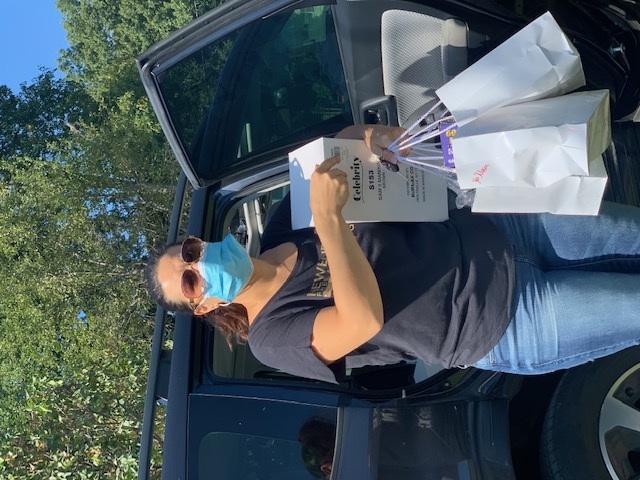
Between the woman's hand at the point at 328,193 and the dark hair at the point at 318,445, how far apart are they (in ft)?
3.14

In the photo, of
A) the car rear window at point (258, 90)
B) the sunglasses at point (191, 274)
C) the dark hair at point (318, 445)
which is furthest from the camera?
the car rear window at point (258, 90)

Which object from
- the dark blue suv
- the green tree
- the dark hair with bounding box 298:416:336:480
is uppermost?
the green tree

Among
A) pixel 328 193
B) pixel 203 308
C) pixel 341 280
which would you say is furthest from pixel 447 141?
pixel 203 308

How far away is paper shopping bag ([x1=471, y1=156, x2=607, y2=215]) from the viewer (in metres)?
1.53

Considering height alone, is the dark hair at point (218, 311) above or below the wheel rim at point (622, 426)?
above

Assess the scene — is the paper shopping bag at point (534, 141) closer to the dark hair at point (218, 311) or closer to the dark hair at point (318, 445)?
the dark hair at point (218, 311)

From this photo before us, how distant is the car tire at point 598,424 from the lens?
2.34 m

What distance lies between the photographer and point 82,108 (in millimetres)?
21594

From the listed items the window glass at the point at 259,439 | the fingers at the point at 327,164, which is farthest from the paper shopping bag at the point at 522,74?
the window glass at the point at 259,439

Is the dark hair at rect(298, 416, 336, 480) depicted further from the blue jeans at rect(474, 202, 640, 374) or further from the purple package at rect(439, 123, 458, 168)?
the purple package at rect(439, 123, 458, 168)

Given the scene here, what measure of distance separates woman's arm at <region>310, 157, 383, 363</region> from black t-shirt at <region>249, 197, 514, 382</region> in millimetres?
90

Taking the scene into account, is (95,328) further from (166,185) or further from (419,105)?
(419,105)

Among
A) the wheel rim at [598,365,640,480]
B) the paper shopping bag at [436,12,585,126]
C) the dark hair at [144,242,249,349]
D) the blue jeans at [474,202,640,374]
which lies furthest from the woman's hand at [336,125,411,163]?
the wheel rim at [598,365,640,480]

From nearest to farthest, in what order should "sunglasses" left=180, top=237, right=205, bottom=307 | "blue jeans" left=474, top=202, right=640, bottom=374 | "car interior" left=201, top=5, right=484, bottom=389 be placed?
1. "blue jeans" left=474, top=202, right=640, bottom=374
2. "sunglasses" left=180, top=237, right=205, bottom=307
3. "car interior" left=201, top=5, right=484, bottom=389
